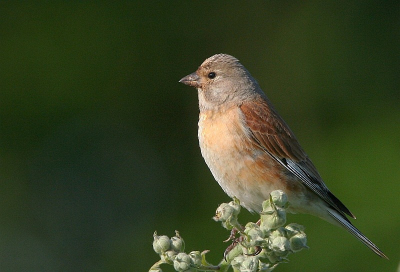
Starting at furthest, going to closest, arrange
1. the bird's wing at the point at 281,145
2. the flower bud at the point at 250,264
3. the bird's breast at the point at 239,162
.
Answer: the bird's wing at the point at 281,145 → the bird's breast at the point at 239,162 → the flower bud at the point at 250,264

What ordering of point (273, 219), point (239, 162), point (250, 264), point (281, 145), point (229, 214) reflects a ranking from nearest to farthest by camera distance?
1. point (250, 264)
2. point (273, 219)
3. point (229, 214)
4. point (239, 162)
5. point (281, 145)

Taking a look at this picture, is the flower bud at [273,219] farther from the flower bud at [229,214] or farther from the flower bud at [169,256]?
the flower bud at [169,256]

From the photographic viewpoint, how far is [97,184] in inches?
196

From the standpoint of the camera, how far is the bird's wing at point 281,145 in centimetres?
326

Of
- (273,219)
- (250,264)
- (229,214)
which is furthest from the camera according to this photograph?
(229,214)

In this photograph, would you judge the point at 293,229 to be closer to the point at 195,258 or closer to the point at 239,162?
the point at 195,258

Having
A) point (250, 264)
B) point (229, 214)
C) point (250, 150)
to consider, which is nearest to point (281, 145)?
point (250, 150)

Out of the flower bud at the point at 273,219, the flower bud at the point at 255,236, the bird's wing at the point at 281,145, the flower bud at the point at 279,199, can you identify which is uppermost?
the flower bud at the point at 279,199

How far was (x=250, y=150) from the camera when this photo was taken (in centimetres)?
323

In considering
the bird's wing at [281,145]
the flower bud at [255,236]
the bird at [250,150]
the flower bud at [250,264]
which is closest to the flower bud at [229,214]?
the flower bud at [255,236]

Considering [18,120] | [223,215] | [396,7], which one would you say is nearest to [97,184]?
[18,120]

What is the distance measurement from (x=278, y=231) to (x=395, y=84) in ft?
9.24

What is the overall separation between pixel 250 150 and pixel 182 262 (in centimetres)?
146

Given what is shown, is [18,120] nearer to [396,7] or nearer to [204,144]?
[204,144]
